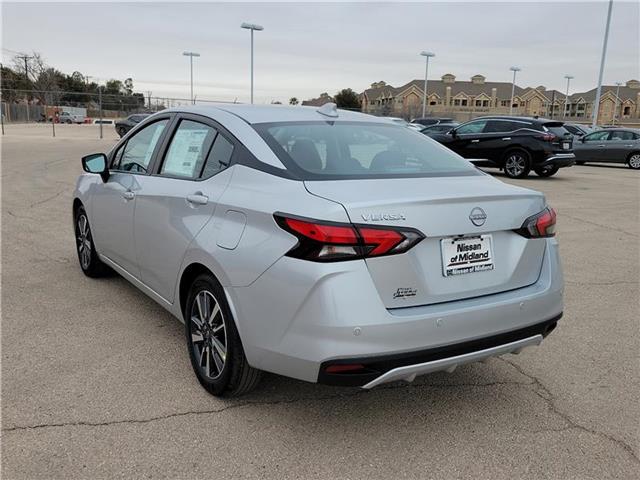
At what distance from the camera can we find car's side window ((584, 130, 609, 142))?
72.7 feet

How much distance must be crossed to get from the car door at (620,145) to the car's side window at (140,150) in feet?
71.0

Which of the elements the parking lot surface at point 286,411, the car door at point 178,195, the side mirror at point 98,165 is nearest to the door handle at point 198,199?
the car door at point 178,195

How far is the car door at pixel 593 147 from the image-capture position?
72.5ft

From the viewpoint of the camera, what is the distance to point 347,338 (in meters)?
2.43

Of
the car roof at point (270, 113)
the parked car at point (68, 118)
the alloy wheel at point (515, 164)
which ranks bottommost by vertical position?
the alloy wheel at point (515, 164)

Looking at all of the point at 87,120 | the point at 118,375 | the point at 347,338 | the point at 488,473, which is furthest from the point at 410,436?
the point at 87,120

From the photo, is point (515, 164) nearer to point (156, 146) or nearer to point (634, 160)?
point (634, 160)

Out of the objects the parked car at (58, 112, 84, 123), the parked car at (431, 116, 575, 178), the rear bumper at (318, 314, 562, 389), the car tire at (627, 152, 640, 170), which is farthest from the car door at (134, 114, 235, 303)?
the parked car at (58, 112, 84, 123)

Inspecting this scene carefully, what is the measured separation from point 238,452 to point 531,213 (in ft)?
6.30

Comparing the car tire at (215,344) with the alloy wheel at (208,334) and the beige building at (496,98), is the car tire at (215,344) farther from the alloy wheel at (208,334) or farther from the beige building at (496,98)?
the beige building at (496,98)

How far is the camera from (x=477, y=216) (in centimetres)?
269

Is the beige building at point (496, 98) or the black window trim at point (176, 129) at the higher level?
the beige building at point (496, 98)

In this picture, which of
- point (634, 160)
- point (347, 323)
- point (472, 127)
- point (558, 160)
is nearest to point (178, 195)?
point (347, 323)

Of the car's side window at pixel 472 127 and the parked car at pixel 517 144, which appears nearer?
the parked car at pixel 517 144
